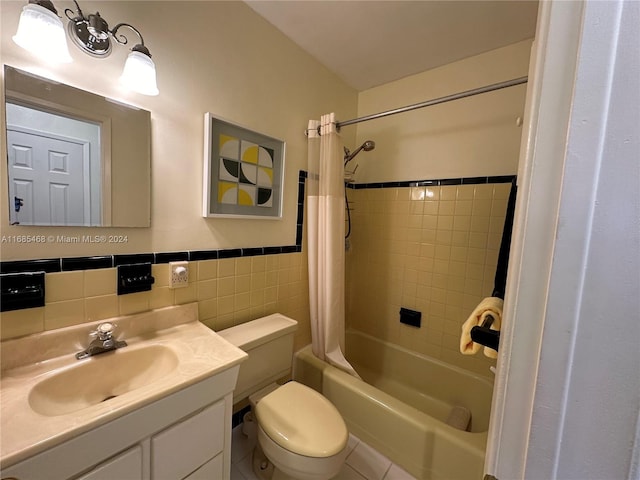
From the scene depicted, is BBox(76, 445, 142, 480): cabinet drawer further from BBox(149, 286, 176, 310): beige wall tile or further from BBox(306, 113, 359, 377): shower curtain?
BBox(306, 113, 359, 377): shower curtain

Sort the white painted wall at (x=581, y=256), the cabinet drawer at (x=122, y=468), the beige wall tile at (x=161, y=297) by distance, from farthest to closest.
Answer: the beige wall tile at (x=161, y=297) < the cabinet drawer at (x=122, y=468) < the white painted wall at (x=581, y=256)

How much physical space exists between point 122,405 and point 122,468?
19cm

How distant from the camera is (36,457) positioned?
543 mm

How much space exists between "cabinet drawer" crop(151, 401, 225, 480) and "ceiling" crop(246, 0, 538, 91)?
1918 millimetres

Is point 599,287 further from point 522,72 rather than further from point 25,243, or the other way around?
point 522,72

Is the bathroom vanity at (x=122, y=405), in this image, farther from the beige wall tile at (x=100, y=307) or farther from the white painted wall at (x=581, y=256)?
the white painted wall at (x=581, y=256)

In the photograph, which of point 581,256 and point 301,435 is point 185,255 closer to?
point 301,435

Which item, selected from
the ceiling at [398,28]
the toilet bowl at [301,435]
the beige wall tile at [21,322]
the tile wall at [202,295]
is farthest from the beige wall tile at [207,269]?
the ceiling at [398,28]

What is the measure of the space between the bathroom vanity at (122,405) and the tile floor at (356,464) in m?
0.45

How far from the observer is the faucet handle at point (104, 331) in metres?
0.90

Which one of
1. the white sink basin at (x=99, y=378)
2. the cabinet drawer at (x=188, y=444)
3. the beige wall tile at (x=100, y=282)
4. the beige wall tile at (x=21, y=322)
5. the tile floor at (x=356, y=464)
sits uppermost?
the beige wall tile at (x=100, y=282)

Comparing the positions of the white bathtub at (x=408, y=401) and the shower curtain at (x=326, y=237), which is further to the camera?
the shower curtain at (x=326, y=237)

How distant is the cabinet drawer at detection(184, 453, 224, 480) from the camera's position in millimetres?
853

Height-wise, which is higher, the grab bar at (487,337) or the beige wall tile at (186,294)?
the grab bar at (487,337)
